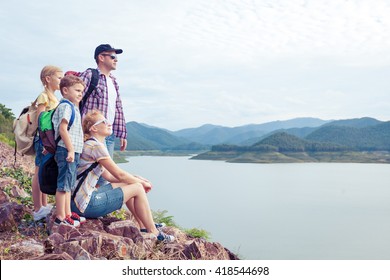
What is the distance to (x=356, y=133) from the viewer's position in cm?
12356

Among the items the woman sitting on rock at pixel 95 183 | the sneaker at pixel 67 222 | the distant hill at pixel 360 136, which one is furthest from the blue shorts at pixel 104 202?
the distant hill at pixel 360 136

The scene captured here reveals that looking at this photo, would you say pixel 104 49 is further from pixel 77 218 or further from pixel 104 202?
pixel 77 218

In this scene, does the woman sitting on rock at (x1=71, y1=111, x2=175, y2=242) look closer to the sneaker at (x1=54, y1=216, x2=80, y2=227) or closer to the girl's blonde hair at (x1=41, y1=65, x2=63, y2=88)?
the sneaker at (x1=54, y1=216, x2=80, y2=227)

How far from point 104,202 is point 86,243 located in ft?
1.88

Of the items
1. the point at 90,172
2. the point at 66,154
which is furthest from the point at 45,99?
the point at 90,172

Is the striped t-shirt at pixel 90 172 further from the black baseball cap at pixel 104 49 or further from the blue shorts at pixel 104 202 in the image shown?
the black baseball cap at pixel 104 49

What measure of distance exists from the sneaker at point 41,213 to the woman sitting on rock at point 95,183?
53 cm

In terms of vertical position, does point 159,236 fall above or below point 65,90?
below

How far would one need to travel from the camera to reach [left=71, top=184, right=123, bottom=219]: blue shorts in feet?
15.2

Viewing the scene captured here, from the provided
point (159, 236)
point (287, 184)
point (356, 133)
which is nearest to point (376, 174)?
point (287, 184)

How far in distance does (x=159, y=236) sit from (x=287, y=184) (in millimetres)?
56746

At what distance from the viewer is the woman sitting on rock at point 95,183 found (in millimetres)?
4578

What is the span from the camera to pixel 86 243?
164 inches

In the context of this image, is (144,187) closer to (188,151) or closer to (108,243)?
(108,243)
